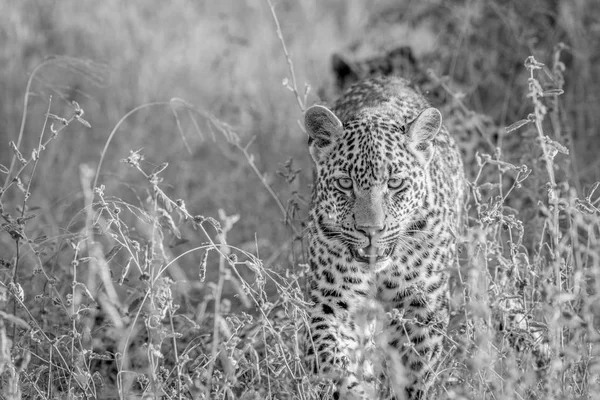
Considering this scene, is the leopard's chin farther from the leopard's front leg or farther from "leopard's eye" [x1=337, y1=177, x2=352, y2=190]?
"leopard's eye" [x1=337, y1=177, x2=352, y2=190]

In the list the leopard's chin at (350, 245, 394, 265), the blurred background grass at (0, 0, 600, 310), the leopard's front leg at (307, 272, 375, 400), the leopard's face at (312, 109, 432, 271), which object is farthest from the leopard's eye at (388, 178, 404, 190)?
the blurred background grass at (0, 0, 600, 310)

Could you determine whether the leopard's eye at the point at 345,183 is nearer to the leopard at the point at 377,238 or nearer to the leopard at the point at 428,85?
the leopard at the point at 377,238

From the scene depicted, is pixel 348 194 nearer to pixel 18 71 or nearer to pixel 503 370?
pixel 503 370

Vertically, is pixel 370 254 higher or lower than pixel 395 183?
lower

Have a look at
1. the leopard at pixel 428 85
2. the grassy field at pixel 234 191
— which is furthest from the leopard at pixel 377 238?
the leopard at pixel 428 85

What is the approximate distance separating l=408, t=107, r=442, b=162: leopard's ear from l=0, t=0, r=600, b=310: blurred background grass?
2.45m

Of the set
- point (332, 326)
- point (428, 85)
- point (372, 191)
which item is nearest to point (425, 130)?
point (372, 191)

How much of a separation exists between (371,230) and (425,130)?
81cm

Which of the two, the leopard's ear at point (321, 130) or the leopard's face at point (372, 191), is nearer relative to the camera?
the leopard's face at point (372, 191)

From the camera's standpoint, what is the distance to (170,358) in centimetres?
663

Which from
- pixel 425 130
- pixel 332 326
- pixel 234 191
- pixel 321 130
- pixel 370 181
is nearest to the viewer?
pixel 370 181

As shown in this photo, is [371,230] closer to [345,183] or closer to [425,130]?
[345,183]

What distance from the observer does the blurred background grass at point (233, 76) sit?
31.8ft

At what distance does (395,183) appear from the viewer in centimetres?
579
